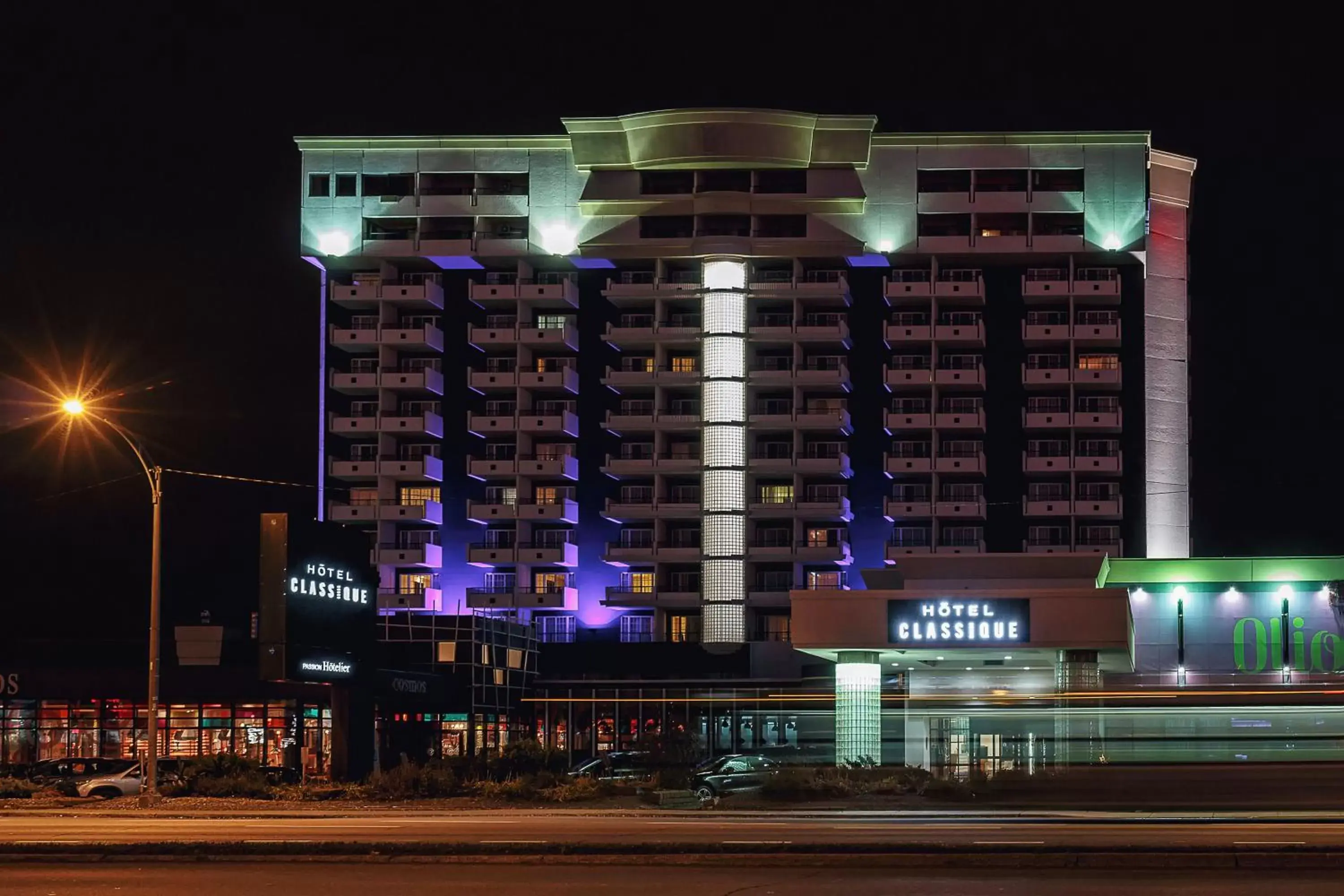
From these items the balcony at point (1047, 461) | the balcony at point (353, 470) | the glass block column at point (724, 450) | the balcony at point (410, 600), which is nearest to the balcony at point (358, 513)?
the balcony at point (353, 470)

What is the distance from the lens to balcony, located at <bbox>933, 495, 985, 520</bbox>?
95250mm

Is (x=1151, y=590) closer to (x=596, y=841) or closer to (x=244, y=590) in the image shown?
(x=244, y=590)

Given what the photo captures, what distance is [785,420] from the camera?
95.2 meters

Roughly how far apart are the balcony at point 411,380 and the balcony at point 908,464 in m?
26.7

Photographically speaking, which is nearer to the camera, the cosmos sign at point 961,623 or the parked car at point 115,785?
the cosmos sign at point 961,623

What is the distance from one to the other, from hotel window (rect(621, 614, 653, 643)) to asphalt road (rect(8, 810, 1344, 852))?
5826 centimetres

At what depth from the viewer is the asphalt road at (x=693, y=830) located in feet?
79.9

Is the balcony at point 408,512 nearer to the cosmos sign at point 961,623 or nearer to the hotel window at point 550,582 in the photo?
the hotel window at point 550,582

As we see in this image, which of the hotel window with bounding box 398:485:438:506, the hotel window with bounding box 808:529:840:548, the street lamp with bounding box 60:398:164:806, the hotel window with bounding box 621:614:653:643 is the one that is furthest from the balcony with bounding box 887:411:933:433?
the street lamp with bounding box 60:398:164:806

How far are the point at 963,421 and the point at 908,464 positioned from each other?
402cm

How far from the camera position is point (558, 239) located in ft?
323

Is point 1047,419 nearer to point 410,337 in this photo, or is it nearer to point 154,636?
point 410,337

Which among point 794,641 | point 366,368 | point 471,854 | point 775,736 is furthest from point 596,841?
point 366,368

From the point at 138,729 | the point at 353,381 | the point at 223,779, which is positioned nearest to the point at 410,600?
the point at 353,381
